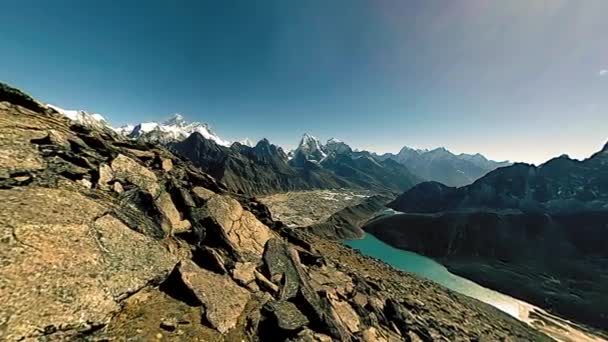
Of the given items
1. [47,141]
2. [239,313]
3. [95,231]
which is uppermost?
[47,141]

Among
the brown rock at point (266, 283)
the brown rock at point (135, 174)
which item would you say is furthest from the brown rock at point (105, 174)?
the brown rock at point (266, 283)

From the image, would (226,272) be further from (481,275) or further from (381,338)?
(481,275)

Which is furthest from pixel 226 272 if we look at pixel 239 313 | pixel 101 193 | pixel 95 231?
pixel 101 193

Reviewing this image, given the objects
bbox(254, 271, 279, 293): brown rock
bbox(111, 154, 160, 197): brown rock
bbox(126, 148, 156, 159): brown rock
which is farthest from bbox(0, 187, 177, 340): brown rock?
bbox(126, 148, 156, 159): brown rock

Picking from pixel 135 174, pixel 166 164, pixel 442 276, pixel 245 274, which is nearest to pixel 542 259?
pixel 442 276

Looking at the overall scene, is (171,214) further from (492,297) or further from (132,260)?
(492,297)

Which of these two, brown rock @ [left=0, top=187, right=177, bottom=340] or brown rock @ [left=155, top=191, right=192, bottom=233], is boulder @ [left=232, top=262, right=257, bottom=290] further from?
brown rock @ [left=155, top=191, right=192, bottom=233]
